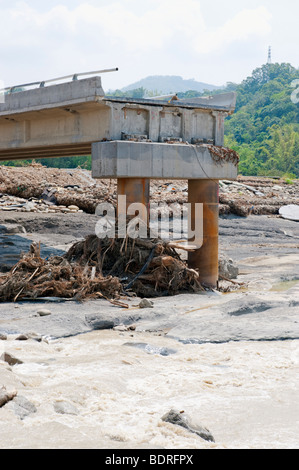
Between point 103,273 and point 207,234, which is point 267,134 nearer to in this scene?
point 207,234

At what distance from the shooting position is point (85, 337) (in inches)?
368

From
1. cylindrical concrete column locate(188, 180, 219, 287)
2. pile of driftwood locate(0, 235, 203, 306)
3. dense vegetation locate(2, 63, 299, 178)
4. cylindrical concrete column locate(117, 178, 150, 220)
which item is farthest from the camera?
dense vegetation locate(2, 63, 299, 178)

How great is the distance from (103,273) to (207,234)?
2.76 m

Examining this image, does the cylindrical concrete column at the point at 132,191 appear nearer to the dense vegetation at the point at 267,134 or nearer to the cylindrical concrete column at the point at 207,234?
the cylindrical concrete column at the point at 207,234

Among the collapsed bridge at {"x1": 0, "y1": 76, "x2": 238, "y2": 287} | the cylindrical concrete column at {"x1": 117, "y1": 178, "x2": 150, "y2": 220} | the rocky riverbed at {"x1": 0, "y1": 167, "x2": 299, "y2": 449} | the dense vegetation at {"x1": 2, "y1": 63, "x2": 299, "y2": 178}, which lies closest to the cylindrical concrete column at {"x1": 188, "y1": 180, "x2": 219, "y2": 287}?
the collapsed bridge at {"x1": 0, "y1": 76, "x2": 238, "y2": 287}

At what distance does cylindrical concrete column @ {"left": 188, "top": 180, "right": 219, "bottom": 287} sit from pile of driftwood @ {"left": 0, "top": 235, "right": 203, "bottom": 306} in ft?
2.24

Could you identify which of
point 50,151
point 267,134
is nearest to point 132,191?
point 50,151

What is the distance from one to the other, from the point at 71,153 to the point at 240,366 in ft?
40.2

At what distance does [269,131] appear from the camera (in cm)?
10631

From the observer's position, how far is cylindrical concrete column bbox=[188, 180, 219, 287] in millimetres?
14102

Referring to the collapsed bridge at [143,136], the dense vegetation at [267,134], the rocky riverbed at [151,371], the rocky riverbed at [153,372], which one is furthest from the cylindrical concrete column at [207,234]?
the dense vegetation at [267,134]

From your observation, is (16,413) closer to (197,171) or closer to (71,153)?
(197,171)

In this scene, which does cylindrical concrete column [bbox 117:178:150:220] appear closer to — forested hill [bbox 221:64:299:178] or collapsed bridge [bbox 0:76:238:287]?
collapsed bridge [bbox 0:76:238:287]

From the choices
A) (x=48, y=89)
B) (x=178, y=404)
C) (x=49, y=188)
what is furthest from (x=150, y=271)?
(x=49, y=188)
